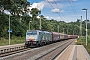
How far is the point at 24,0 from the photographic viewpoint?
7550 cm

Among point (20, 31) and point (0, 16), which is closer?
point (0, 16)

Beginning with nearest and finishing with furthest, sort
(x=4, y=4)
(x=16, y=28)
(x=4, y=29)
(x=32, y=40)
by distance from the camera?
(x=32, y=40)
(x=4, y=29)
(x=4, y=4)
(x=16, y=28)

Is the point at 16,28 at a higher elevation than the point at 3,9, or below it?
below

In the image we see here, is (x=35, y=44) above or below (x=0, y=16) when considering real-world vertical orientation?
below

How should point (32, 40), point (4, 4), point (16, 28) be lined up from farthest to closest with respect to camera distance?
point (16, 28) < point (4, 4) < point (32, 40)

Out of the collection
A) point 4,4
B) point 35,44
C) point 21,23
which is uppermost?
point 4,4

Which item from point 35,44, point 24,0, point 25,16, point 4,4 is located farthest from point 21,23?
point 35,44

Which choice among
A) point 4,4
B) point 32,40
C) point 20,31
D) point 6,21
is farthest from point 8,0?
point 32,40

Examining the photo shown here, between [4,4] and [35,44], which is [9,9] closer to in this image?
[4,4]

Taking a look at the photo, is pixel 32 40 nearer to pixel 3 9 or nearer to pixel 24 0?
pixel 3 9

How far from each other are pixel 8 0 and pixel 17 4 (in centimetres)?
733

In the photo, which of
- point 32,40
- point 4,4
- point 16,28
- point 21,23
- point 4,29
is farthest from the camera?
point 21,23

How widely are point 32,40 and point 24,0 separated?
36315 mm

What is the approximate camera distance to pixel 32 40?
4128 centimetres
